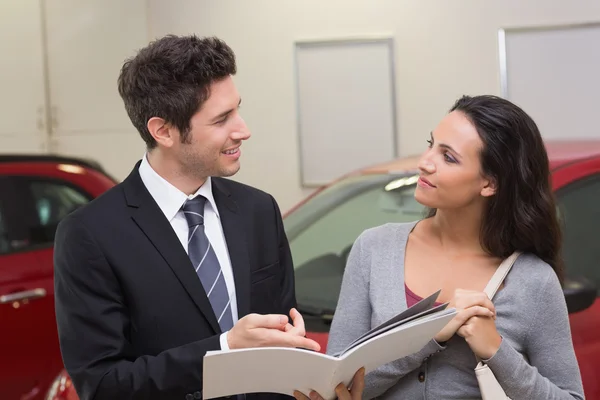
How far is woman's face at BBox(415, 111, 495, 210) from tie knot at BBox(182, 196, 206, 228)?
0.43m

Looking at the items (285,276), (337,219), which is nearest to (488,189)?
(285,276)

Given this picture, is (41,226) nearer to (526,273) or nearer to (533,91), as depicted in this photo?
(526,273)

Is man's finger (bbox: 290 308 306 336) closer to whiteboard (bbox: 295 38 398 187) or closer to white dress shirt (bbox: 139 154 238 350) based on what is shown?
white dress shirt (bbox: 139 154 238 350)

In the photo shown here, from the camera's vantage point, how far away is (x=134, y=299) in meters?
1.71

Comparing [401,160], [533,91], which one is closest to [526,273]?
[401,160]

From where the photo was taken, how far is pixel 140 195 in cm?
180

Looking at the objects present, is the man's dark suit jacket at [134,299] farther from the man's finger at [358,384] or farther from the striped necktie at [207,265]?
the man's finger at [358,384]

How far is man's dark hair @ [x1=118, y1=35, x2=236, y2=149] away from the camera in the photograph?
1.76 metres

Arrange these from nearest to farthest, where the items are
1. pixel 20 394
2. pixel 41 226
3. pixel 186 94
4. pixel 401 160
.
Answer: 1. pixel 186 94
2. pixel 401 160
3. pixel 20 394
4. pixel 41 226

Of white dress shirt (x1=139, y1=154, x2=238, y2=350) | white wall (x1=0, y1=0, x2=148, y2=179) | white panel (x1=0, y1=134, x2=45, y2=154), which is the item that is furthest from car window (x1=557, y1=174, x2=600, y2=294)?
white panel (x1=0, y1=134, x2=45, y2=154)

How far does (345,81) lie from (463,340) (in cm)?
417

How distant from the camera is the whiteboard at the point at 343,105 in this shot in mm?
5809

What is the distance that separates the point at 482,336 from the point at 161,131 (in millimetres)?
722

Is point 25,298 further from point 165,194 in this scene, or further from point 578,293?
point 578,293
